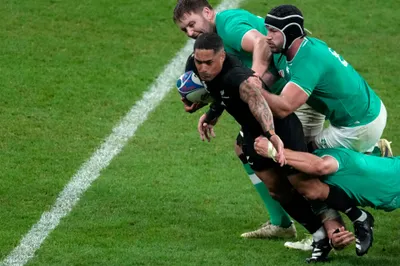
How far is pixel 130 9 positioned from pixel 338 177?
6.42m

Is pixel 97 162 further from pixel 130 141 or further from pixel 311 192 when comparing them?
pixel 311 192

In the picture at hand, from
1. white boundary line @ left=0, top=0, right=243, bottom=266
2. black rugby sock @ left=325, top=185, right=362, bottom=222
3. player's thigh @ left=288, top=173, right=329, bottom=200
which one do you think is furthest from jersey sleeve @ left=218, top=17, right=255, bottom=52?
white boundary line @ left=0, top=0, right=243, bottom=266

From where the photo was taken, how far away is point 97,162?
1093 centimetres

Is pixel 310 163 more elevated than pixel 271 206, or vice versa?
pixel 310 163

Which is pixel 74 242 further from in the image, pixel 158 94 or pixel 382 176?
pixel 158 94

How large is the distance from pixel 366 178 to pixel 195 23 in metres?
1.74

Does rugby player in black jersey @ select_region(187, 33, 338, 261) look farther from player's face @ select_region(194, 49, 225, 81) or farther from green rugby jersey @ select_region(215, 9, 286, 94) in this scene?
green rugby jersey @ select_region(215, 9, 286, 94)

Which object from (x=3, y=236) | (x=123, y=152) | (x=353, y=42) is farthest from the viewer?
(x=353, y=42)

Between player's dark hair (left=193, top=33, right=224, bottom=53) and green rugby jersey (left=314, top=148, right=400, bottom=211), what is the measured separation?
3.78 ft

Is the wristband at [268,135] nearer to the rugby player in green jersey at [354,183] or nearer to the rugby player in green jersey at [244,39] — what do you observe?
the rugby player in green jersey at [354,183]

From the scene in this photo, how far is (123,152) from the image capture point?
439 inches

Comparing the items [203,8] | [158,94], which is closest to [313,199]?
[203,8]

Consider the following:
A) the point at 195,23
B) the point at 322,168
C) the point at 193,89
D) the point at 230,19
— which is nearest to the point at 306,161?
the point at 322,168

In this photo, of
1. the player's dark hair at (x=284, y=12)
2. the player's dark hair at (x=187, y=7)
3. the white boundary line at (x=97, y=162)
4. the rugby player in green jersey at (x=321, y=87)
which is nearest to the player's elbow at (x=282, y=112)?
the rugby player in green jersey at (x=321, y=87)
